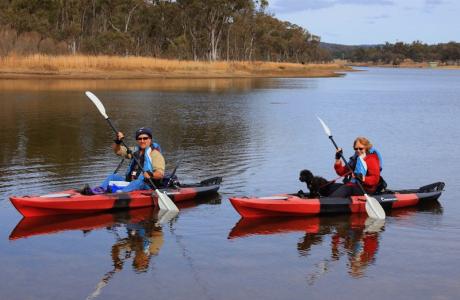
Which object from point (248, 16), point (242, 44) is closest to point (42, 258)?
point (248, 16)

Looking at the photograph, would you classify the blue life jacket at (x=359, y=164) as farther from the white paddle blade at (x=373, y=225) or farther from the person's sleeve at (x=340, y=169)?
the white paddle blade at (x=373, y=225)

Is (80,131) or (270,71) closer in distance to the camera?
(80,131)

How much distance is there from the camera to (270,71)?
73.1 m

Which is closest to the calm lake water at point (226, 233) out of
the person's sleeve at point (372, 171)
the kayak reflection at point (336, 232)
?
the kayak reflection at point (336, 232)

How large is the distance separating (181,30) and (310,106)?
5418 cm

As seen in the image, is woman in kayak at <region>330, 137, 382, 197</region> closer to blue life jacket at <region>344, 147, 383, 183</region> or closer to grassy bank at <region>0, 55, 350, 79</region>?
blue life jacket at <region>344, 147, 383, 183</region>

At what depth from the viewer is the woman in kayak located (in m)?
10.6

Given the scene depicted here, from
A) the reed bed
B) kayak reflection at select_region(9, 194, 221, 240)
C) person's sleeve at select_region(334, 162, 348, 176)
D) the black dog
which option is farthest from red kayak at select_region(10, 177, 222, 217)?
the reed bed

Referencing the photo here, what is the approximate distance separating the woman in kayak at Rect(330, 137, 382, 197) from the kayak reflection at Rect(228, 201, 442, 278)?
429 mm

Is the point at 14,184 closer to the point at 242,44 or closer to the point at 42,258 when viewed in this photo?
the point at 42,258

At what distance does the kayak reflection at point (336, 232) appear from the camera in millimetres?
8297

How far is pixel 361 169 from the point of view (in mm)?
10688

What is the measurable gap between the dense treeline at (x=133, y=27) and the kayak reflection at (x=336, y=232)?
44662 mm

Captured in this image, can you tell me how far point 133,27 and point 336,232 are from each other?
69.6m
